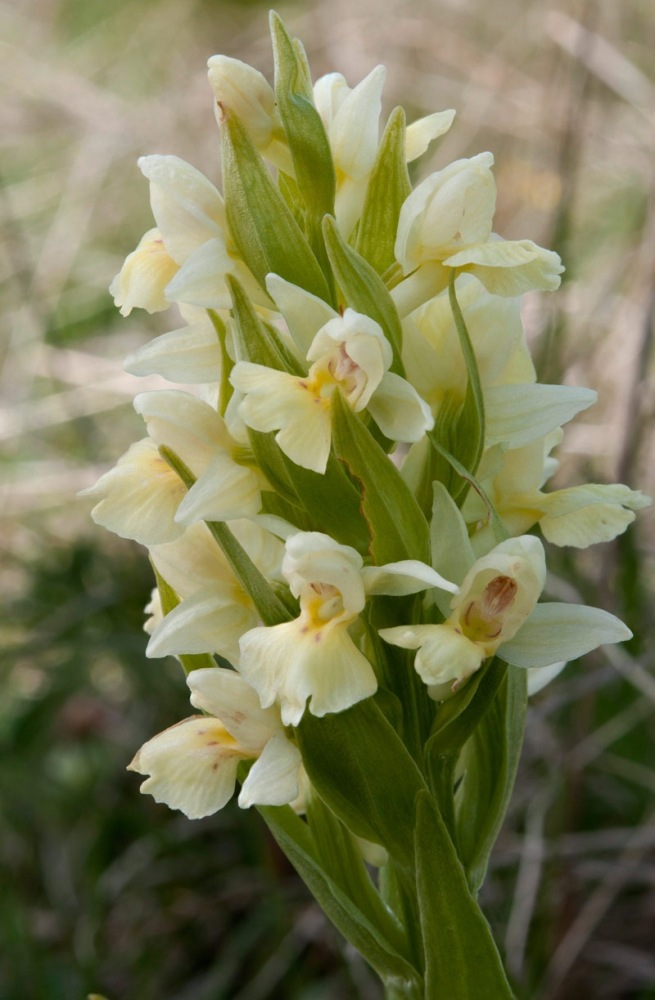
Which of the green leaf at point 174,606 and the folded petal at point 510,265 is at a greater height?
the folded petal at point 510,265

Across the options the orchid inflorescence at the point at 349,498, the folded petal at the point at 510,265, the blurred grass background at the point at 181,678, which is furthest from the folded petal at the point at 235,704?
the blurred grass background at the point at 181,678

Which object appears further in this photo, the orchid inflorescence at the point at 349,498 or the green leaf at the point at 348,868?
the green leaf at the point at 348,868

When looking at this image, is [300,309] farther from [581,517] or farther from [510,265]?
[581,517]

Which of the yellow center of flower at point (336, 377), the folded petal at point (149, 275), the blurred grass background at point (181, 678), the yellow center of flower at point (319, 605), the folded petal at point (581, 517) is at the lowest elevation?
the blurred grass background at point (181, 678)

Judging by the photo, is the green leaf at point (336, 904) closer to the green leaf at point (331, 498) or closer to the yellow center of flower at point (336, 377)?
the green leaf at point (331, 498)

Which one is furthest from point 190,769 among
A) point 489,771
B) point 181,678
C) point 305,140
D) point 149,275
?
point 181,678

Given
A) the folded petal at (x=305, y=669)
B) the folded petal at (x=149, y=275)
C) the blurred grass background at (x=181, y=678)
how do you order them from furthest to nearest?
1. the blurred grass background at (x=181, y=678)
2. the folded petal at (x=149, y=275)
3. the folded petal at (x=305, y=669)

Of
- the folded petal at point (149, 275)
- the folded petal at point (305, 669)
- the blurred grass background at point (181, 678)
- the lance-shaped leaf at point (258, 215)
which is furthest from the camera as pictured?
the blurred grass background at point (181, 678)
